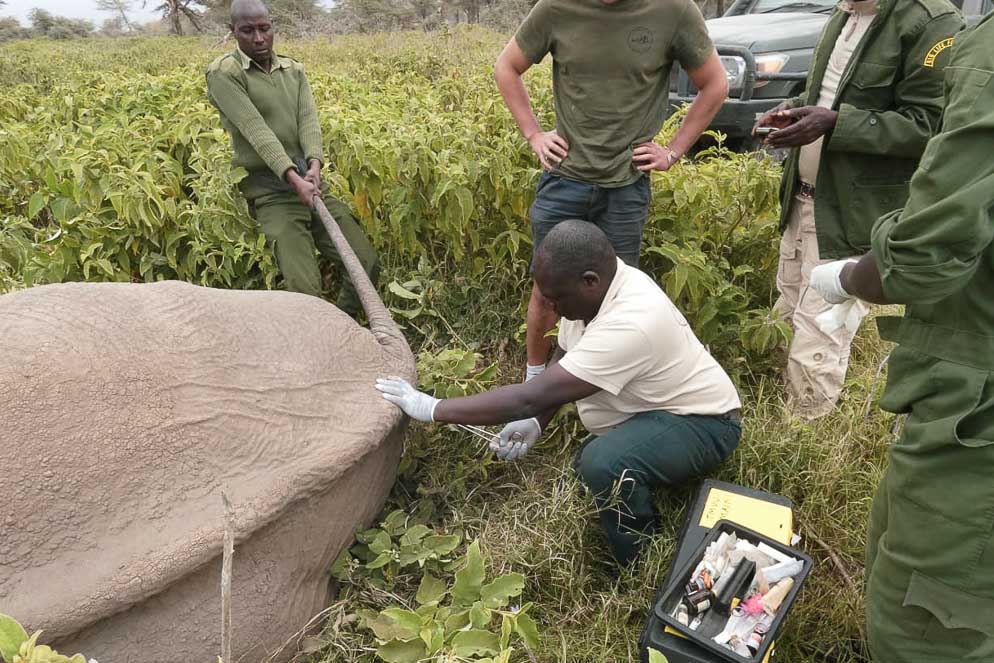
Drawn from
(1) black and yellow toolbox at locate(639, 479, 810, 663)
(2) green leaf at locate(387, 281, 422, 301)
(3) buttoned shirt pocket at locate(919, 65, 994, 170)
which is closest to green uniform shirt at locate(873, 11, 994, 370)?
(3) buttoned shirt pocket at locate(919, 65, 994, 170)

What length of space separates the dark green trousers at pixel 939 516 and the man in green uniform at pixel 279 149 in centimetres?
229

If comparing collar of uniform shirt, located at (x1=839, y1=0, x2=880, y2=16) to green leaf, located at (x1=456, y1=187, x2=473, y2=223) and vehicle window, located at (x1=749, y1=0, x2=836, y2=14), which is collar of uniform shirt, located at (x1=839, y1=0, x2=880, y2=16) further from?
vehicle window, located at (x1=749, y1=0, x2=836, y2=14)

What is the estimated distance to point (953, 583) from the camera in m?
1.53

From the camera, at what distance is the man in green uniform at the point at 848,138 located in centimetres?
237

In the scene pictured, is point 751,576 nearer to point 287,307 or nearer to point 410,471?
point 410,471

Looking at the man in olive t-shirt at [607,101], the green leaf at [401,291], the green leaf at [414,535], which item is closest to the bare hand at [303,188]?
the green leaf at [401,291]

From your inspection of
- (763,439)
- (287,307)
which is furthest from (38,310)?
(763,439)

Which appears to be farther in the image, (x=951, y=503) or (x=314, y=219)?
(x=314, y=219)

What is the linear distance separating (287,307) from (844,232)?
1897 millimetres

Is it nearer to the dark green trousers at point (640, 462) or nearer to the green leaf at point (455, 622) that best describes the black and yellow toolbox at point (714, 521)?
the dark green trousers at point (640, 462)

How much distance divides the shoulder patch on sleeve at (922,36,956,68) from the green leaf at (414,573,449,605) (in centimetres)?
217

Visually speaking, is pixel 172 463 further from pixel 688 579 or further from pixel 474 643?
pixel 688 579

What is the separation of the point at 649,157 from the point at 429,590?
1.72 m

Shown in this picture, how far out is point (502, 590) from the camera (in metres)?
1.82
